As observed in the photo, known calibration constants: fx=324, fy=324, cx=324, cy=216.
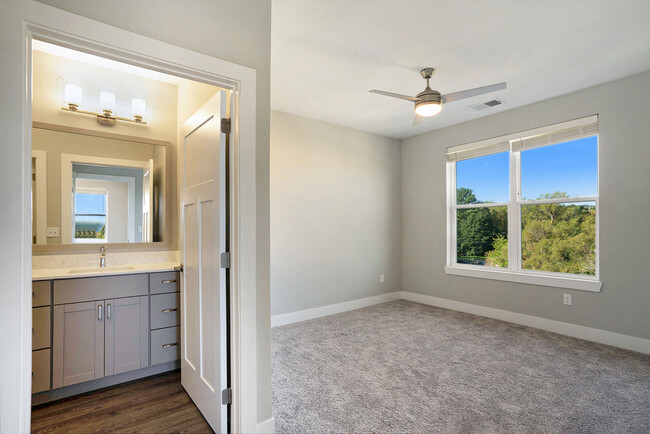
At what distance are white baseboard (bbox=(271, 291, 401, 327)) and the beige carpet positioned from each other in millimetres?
167

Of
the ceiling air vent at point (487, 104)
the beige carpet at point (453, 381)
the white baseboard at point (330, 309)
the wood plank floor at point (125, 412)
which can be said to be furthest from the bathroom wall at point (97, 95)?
the ceiling air vent at point (487, 104)

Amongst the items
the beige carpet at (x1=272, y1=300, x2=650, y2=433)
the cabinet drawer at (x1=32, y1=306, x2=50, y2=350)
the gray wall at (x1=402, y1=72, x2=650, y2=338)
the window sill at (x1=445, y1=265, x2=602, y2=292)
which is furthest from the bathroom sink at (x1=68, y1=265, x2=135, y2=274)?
the gray wall at (x1=402, y1=72, x2=650, y2=338)

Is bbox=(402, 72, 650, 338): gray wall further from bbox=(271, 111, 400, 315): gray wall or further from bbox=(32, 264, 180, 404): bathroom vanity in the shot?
bbox=(32, 264, 180, 404): bathroom vanity

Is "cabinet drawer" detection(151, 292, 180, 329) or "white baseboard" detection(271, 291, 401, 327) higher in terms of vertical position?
"cabinet drawer" detection(151, 292, 180, 329)

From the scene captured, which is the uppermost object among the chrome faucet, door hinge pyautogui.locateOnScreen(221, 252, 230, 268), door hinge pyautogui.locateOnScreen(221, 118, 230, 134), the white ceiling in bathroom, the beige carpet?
the white ceiling in bathroom

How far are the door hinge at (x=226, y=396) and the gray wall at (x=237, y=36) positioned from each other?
6.7 inches

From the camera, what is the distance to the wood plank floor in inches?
79.7

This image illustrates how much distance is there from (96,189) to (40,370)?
4.77ft

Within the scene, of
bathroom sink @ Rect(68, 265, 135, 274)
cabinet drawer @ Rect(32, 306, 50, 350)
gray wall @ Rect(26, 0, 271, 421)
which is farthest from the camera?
bathroom sink @ Rect(68, 265, 135, 274)

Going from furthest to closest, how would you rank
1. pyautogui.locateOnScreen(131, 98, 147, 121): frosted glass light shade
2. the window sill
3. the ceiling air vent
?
the ceiling air vent < the window sill < pyautogui.locateOnScreen(131, 98, 147, 121): frosted glass light shade

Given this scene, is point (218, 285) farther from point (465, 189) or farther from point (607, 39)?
point (465, 189)

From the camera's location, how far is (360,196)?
495 cm

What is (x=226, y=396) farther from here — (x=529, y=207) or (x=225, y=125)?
(x=529, y=207)

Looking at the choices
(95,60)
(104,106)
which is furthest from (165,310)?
(95,60)
